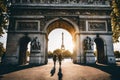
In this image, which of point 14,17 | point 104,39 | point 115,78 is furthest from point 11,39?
point 115,78

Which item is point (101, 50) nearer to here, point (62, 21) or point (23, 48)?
point (62, 21)

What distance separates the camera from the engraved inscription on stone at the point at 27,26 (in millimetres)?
20500

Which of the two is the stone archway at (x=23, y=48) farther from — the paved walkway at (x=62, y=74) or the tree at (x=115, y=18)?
the tree at (x=115, y=18)

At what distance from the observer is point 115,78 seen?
31.0 feet

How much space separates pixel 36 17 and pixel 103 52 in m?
10.6

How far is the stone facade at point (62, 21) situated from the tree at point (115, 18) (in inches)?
37.9

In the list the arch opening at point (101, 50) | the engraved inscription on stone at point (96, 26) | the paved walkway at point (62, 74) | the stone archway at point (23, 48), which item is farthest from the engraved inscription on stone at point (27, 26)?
the arch opening at point (101, 50)

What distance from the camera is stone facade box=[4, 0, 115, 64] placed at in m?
20.1

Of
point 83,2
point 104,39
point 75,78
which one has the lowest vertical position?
point 75,78

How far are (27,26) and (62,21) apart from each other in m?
4.98

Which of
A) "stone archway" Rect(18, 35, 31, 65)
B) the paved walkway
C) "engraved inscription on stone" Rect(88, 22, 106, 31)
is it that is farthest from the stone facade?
the paved walkway

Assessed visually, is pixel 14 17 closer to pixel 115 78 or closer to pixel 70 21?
pixel 70 21

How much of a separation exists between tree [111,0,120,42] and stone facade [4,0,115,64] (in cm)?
96

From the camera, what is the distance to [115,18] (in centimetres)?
2170
